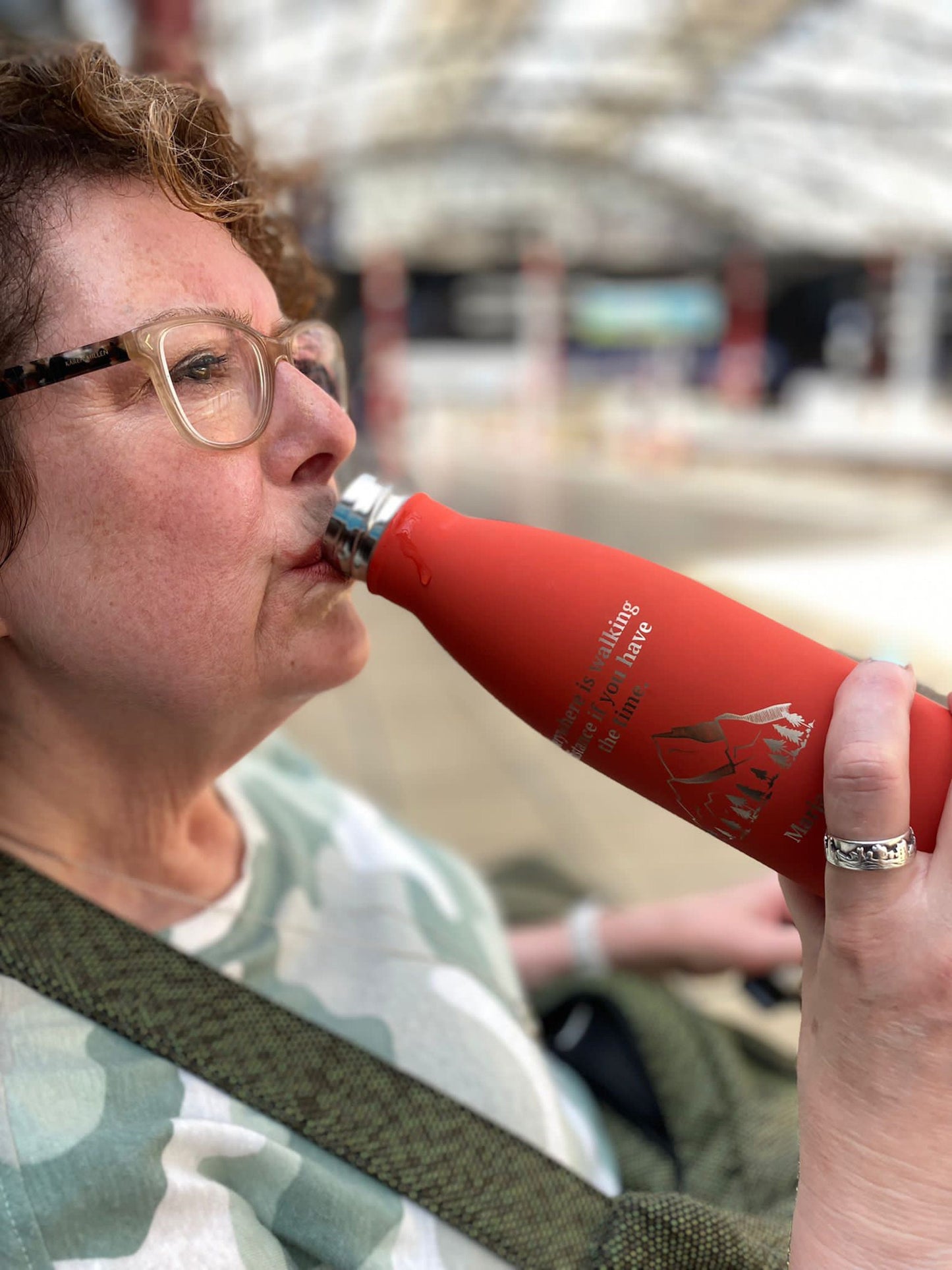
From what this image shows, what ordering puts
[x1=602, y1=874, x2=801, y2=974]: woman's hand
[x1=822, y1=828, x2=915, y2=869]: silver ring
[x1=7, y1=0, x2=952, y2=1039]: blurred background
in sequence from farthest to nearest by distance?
[x1=7, y1=0, x2=952, y2=1039]: blurred background
[x1=602, y1=874, x2=801, y2=974]: woman's hand
[x1=822, y1=828, x2=915, y2=869]: silver ring

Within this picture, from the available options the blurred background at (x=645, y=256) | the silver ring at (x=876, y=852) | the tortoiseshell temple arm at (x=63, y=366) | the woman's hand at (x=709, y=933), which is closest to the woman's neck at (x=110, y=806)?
the tortoiseshell temple arm at (x=63, y=366)

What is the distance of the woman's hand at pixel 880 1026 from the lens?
64 centimetres

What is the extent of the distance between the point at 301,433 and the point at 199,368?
9 cm

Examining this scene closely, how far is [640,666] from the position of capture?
700 millimetres

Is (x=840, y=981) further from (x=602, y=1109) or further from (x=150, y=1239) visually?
(x=602, y=1109)

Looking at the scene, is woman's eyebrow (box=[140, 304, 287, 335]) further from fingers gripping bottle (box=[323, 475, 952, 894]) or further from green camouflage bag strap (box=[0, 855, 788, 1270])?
green camouflage bag strap (box=[0, 855, 788, 1270])

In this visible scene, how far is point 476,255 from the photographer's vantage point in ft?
71.1

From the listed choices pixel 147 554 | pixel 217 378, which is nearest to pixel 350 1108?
pixel 147 554

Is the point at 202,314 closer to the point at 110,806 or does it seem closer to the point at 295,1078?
the point at 110,806

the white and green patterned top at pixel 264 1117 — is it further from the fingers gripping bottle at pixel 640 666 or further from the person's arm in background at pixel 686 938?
the fingers gripping bottle at pixel 640 666

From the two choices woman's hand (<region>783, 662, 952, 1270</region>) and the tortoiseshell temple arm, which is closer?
woman's hand (<region>783, 662, 952, 1270</region>)

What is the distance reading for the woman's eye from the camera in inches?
30.3

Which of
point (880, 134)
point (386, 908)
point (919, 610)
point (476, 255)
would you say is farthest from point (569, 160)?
point (386, 908)

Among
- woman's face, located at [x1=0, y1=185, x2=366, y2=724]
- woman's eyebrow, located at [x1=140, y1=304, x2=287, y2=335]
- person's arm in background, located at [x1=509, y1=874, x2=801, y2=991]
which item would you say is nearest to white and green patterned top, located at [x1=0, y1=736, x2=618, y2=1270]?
person's arm in background, located at [x1=509, y1=874, x2=801, y2=991]
